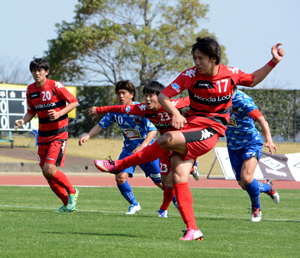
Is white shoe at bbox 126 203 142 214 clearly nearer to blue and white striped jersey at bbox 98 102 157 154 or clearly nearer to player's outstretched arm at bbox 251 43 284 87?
blue and white striped jersey at bbox 98 102 157 154

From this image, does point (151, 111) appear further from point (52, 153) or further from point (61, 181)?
point (61, 181)

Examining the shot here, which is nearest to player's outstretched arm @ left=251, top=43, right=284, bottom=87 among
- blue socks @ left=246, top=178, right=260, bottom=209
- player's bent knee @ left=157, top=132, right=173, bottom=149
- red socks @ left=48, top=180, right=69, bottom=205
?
player's bent knee @ left=157, top=132, right=173, bottom=149

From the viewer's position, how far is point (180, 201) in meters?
4.80

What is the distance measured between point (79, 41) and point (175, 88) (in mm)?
25470

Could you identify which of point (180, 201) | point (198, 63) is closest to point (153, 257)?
point (180, 201)

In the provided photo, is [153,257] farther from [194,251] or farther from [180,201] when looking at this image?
[180,201]

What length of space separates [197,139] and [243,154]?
2.57m

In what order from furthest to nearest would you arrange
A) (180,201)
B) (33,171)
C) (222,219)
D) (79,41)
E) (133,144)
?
(79,41)
(33,171)
(133,144)
(222,219)
(180,201)

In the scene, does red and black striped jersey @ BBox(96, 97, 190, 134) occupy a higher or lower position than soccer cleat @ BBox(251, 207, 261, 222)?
higher

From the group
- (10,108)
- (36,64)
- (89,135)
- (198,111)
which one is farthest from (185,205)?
(10,108)

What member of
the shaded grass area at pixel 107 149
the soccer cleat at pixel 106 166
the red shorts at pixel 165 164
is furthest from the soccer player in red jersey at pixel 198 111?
the shaded grass area at pixel 107 149

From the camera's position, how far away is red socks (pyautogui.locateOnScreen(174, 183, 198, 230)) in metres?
4.74

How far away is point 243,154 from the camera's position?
23.5ft

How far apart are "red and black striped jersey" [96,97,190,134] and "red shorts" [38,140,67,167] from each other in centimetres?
136
